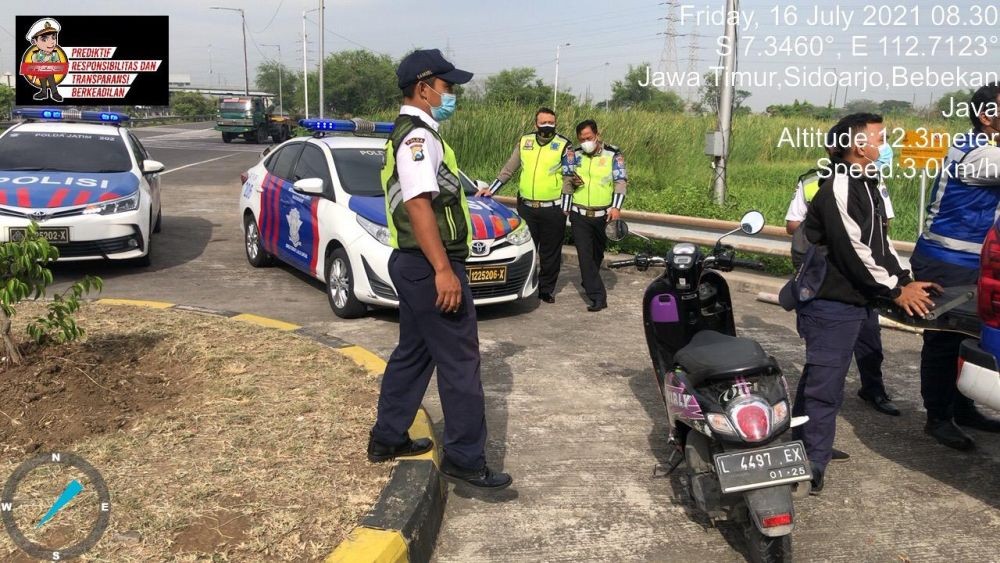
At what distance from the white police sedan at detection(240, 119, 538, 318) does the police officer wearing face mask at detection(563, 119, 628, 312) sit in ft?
1.69

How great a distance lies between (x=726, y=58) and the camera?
31.9 feet

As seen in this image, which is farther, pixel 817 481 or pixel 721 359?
pixel 817 481

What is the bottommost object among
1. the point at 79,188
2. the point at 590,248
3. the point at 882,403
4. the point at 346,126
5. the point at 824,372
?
the point at 882,403

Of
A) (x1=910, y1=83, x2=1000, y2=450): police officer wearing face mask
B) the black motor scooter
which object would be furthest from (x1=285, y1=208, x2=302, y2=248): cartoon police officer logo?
(x1=910, y1=83, x2=1000, y2=450): police officer wearing face mask

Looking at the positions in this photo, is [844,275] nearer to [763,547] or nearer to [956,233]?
[956,233]

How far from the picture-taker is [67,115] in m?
10.2

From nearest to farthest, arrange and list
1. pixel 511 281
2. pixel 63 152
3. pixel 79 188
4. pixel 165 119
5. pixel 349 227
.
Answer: pixel 349 227 → pixel 511 281 → pixel 79 188 → pixel 63 152 → pixel 165 119

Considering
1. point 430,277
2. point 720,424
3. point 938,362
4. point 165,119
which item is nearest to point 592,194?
point 938,362

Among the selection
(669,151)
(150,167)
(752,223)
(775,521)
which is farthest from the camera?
(669,151)

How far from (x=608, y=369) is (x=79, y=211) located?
5.21 m

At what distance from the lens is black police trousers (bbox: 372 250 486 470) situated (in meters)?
3.40

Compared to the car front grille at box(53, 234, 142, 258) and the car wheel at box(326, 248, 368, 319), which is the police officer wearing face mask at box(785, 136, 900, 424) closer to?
the car wheel at box(326, 248, 368, 319)

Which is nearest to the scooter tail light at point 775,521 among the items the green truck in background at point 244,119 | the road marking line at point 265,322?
the road marking line at point 265,322

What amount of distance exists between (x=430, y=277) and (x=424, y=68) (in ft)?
2.91
